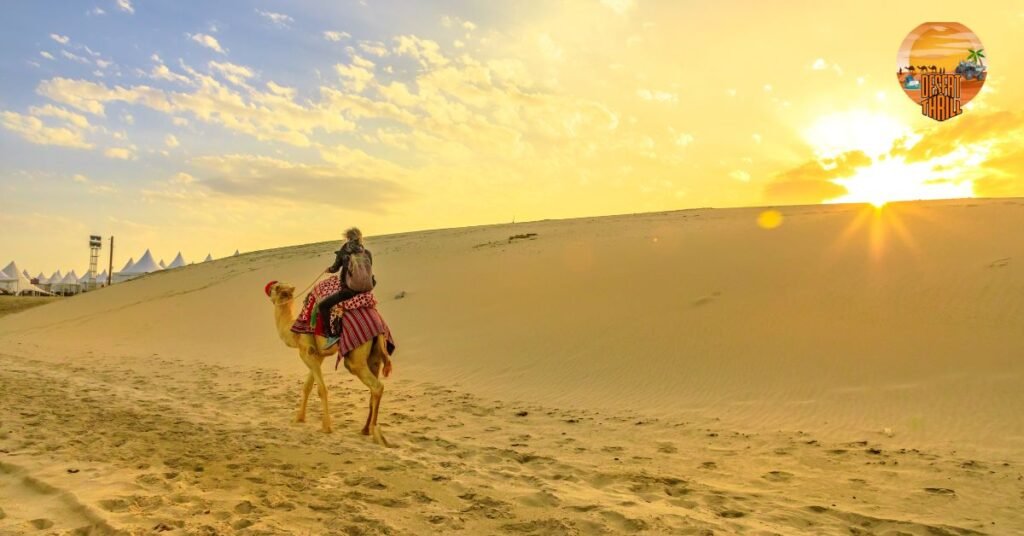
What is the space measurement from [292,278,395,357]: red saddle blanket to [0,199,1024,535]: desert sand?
45.4 inches

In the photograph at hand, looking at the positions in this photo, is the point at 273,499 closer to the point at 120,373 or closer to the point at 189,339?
the point at 120,373

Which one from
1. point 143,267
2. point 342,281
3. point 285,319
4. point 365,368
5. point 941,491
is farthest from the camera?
point 143,267

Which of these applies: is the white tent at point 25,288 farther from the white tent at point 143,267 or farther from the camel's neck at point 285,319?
the camel's neck at point 285,319

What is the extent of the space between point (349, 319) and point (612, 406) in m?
4.23

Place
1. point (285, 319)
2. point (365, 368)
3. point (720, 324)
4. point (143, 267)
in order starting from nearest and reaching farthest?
1. point (365, 368)
2. point (285, 319)
3. point (720, 324)
4. point (143, 267)

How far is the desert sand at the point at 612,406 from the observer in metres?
4.59

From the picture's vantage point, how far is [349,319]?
756cm

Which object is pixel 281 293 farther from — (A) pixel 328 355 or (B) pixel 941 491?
(B) pixel 941 491

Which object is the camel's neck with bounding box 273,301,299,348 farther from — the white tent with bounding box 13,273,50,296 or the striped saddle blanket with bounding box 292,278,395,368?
the white tent with bounding box 13,273,50,296

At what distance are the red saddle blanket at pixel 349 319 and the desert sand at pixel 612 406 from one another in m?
1.15

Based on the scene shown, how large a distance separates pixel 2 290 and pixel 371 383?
7500 cm

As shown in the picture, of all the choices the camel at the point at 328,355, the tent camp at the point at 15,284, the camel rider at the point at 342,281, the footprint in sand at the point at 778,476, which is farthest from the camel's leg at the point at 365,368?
the tent camp at the point at 15,284

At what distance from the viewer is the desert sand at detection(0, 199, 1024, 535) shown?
15.1 feet

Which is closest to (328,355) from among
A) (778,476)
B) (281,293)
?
(281,293)
